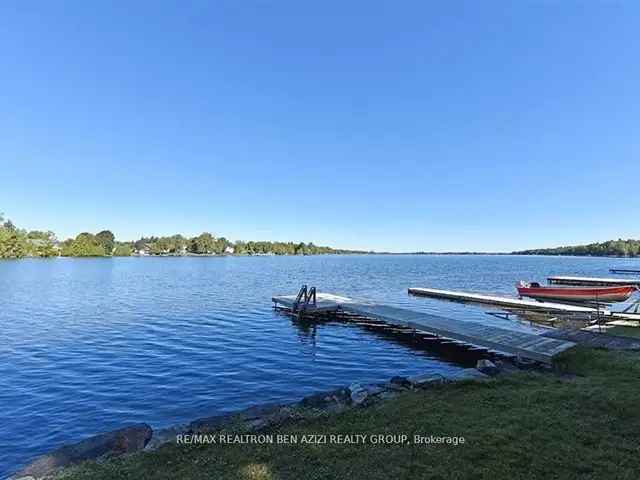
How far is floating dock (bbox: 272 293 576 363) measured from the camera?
41.5 ft

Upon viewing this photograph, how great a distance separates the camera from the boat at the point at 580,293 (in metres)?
31.4

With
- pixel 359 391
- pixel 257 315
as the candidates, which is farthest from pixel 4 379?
pixel 257 315

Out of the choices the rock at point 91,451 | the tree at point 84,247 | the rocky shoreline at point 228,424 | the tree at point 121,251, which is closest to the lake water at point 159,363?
the rock at point 91,451

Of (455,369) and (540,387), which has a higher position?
(540,387)

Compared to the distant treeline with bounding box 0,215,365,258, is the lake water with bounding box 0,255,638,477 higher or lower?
lower

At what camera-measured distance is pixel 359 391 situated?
888 centimetres

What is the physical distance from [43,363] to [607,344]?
20.6 meters

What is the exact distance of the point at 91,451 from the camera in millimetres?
6410

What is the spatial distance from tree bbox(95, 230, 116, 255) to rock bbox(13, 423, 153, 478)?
16719 cm

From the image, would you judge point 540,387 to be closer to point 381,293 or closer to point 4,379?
point 4,379

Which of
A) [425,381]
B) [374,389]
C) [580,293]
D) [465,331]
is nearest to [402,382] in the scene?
[425,381]

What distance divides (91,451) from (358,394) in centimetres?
526

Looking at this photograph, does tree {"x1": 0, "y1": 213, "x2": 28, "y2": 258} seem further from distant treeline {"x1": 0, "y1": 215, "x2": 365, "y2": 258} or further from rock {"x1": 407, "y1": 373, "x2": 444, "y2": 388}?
rock {"x1": 407, "y1": 373, "x2": 444, "y2": 388}

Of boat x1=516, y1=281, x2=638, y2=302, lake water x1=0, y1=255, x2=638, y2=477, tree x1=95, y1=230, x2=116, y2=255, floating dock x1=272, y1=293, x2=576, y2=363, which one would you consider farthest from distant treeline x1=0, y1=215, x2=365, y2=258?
boat x1=516, y1=281, x2=638, y2=302
